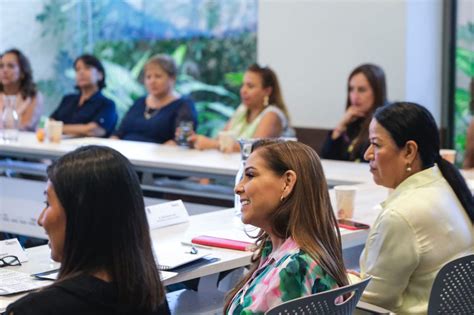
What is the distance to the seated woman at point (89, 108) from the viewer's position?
6918mm

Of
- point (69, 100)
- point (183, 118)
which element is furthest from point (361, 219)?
point (69, 100)

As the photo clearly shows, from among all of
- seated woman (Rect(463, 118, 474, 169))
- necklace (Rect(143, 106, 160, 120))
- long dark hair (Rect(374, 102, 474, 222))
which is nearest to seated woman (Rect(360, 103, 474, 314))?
long dark hair (Rect(374, 102, 474, 222))

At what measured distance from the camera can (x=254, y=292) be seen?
2334 millimetres

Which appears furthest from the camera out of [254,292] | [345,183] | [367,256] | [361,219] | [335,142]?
[335,142]

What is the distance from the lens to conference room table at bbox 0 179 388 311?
285 cm

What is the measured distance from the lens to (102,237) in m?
1.92

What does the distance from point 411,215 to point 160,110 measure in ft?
12.4

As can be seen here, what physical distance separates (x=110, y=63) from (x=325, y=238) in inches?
254

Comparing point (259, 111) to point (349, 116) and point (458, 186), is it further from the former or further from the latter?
point (458, 186)

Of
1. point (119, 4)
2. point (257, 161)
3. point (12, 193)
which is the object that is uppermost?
point (119, 4)

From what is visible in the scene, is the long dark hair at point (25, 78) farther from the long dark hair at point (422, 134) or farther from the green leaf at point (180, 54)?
the long dark hair at point (422, 134)

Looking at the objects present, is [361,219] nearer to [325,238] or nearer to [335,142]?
[325,238]

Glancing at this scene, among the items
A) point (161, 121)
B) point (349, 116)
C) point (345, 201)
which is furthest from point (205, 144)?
point (345, 201)

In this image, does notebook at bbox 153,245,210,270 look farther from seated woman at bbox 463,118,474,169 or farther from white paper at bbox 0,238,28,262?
seated woman at bbox 463,118,474,169
